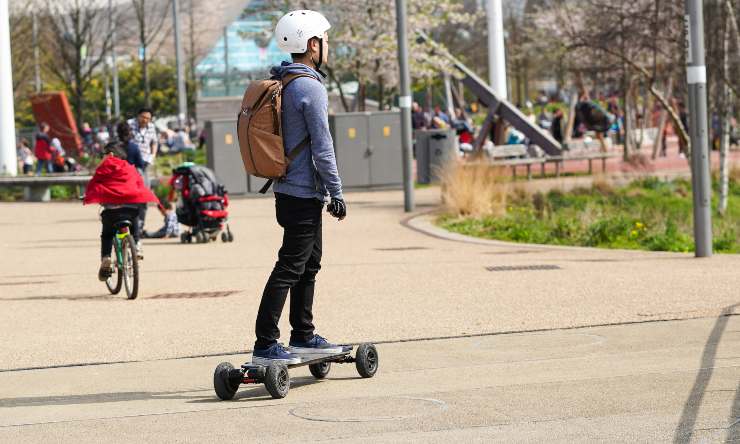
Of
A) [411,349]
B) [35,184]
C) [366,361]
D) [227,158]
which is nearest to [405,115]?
[227,158]

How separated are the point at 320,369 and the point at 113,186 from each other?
5.59m

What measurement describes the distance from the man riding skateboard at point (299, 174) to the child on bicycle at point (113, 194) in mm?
5757

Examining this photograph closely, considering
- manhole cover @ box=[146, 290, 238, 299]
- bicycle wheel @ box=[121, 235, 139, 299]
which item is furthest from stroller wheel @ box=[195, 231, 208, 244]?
manhole cover @ box=[146, 290, 238, 299]

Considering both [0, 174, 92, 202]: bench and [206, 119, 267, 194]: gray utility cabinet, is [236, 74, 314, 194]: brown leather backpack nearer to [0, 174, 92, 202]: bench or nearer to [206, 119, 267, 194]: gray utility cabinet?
[206, 119, 267, 194]: gray utility cabinet

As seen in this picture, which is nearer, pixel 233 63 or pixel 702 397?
pixel 702 397

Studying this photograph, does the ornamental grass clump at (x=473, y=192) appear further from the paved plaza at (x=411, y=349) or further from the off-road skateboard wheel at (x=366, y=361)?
the off-road skateboard wheel at (x=366, y=361)

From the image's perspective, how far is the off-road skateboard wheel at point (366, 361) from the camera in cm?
824

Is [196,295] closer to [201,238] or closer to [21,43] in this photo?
[201,238]

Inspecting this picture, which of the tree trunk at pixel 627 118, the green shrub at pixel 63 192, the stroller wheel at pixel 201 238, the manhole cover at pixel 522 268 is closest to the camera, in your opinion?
the manhole cover at pixel 522 268

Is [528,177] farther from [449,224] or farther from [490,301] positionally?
[490,301]

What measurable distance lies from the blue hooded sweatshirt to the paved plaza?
1037mm

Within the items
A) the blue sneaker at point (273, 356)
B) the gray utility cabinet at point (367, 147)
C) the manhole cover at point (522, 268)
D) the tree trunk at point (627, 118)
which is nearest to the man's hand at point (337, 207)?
the blue sneaker at point (273, 356)

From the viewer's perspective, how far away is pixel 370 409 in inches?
290

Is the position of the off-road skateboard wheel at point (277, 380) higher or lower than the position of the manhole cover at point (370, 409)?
A: higher
